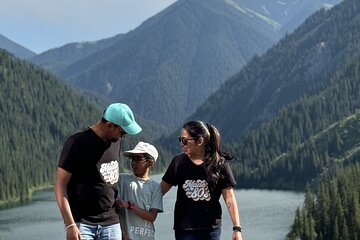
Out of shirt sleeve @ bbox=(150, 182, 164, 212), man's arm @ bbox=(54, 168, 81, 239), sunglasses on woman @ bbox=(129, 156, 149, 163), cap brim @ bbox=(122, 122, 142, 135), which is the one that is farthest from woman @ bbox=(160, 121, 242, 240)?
man's arm @ bbox=(54, 168, 81, 239)

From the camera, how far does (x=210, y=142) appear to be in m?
12.4

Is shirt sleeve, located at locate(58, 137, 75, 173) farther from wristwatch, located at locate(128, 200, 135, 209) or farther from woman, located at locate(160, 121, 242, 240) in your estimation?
woman, located at locate(160, 121, 242, 240)

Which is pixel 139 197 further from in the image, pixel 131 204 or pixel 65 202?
pixel 65 202

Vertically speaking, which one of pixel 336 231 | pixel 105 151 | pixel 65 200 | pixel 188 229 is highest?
pixel 105 151

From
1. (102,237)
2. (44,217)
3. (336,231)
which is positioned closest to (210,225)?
(102,237)

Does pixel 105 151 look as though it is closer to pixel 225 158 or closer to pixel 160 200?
pixel 160 200

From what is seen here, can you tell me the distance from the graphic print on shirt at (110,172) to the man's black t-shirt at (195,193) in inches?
59.5

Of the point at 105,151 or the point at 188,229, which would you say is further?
the point at 188,229

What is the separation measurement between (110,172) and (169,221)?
105 metres

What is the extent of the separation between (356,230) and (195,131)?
9456cm

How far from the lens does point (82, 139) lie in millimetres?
10875

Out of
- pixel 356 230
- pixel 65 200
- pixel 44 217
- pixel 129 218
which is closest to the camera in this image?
pixel 65 200

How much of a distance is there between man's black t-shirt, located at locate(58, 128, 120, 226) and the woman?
1.71 m

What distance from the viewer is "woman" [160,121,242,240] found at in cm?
1227
